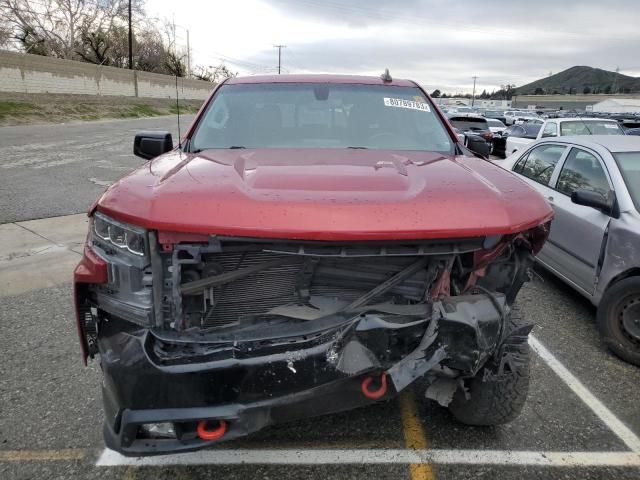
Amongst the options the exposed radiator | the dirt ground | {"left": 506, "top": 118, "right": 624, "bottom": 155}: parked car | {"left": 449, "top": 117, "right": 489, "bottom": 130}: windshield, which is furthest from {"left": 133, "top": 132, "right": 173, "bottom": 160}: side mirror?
the dirt ground

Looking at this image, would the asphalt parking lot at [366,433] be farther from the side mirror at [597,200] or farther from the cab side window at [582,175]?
the cab side window at [582,175]

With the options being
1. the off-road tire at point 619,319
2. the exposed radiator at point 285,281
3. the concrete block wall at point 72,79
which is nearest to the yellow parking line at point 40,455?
the exposed radiator at point 285,281

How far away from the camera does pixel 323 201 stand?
196cm

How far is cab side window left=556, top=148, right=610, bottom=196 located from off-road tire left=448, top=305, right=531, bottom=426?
2.29 m

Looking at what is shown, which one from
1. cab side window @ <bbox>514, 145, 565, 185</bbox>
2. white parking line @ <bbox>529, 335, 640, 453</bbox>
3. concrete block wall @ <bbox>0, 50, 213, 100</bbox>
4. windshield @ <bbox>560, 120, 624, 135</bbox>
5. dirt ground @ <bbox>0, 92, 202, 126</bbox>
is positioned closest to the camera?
white parking line @ <bbox>529, 335, 640, 453</bbox>

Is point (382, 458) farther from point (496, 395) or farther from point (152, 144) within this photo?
point (152, 144)

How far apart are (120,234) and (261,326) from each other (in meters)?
0.70

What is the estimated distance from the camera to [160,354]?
194cm

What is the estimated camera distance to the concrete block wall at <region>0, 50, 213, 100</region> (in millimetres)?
26984

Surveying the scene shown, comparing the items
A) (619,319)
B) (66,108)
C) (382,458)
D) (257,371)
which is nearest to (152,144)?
(257,371)

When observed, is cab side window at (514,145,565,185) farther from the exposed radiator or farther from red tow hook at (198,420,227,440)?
red tow hook at (198,420,227,440)

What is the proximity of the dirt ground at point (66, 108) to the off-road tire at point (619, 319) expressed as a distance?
2383 cm

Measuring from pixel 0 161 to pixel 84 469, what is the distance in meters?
11.4

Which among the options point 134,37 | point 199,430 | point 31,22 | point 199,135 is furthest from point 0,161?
point 134,37
